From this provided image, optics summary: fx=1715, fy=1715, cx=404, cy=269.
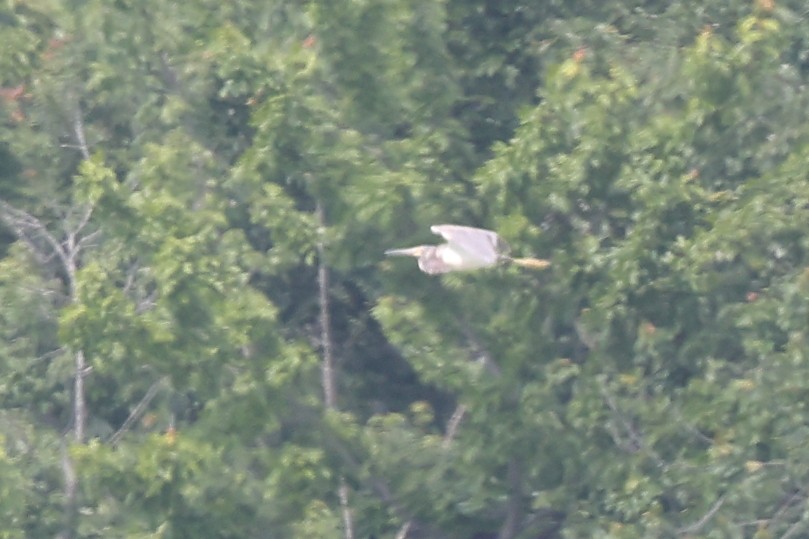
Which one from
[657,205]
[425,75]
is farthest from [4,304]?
[657,205]

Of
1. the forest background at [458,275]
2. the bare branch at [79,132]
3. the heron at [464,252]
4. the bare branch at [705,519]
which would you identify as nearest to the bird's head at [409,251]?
the heron at [464,252]

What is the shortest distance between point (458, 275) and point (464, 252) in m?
0.83

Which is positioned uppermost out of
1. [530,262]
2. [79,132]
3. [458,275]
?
[79,132]

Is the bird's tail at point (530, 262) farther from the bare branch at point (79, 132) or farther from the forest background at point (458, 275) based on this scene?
the bare branch at point (79, 132)

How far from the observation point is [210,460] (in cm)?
713

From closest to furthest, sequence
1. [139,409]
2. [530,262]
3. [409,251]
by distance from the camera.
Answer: [530,262]
[409,251]
[139,409]

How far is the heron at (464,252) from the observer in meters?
6.27

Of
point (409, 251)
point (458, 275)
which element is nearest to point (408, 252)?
point (409, 251)

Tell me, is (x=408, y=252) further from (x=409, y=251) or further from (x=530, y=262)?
(x=530, y=262)

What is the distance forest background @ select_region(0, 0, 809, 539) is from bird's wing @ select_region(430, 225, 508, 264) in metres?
0.54

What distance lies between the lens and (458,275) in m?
7.14

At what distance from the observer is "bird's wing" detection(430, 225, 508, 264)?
6203 millimetres

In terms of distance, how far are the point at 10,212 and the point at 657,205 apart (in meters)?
3.68

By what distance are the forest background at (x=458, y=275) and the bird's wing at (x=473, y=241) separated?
1.77 ft
